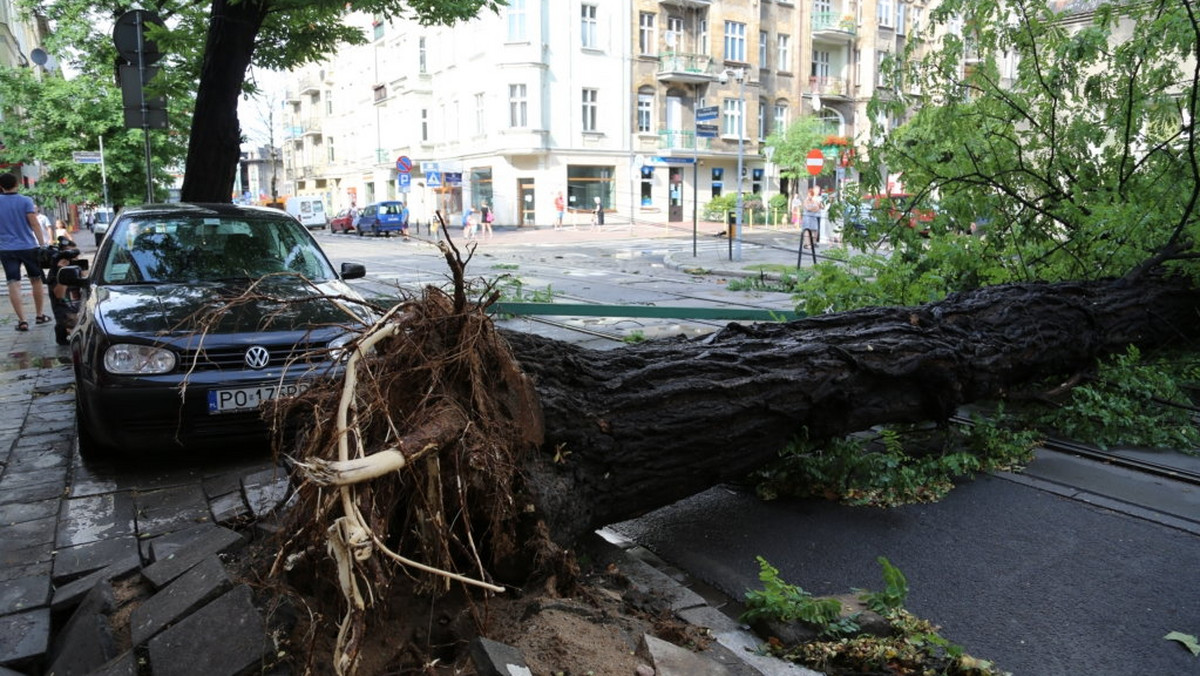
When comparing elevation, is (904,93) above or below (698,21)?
below

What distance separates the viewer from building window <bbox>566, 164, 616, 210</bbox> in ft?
153

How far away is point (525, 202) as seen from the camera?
152 ft

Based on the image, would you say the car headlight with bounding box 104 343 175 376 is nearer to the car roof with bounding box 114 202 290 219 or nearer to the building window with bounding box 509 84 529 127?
the car roof with bounding box 114 202 290 219

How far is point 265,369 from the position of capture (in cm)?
486

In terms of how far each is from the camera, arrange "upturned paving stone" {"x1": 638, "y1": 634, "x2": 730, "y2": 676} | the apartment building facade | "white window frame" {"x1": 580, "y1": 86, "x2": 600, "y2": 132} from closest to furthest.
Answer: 1. "upturned paving stone" {"x1": 638, "y1": 634, "x2": 730, "y2": 676}
2. the apartment building facade
3. "white window frame" {"x1": 580, "y1": 86, "x2": 600, "y2": 132}

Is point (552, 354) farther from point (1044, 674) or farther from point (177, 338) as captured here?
point (177, 338)

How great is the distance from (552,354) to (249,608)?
1528 mm

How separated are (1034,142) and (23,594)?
809 centimetres

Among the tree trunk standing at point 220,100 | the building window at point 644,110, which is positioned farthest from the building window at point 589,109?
the tree trunk standing at point 220,100

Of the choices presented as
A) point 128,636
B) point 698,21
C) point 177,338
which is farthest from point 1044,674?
point 698,21

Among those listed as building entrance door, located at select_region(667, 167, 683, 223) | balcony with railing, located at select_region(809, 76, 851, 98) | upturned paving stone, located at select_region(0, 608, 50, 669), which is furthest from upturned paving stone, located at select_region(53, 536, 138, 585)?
balcony with railing, located at select_region(809, 76, 851, 98)

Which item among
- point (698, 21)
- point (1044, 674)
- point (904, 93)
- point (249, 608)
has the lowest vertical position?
point (1044, 674)

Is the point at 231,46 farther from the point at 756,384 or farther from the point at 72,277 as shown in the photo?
the point at 756,384

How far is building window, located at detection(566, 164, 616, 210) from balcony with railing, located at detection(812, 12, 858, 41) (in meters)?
18.1
